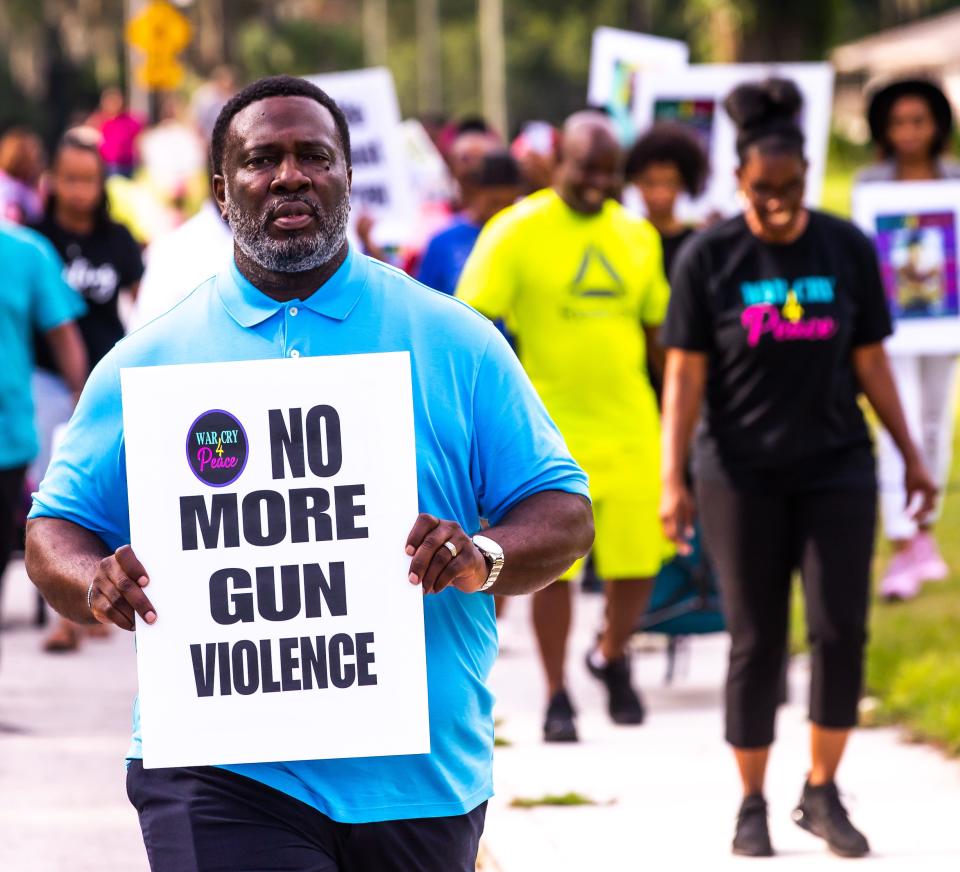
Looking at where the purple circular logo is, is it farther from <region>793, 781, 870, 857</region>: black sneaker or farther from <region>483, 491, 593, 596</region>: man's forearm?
<region>793, 781, 870, 857</region>: black sneaker

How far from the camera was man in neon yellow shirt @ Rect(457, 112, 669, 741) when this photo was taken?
793 centimetres

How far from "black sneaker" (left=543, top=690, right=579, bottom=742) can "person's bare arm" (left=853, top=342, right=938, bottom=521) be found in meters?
1.71

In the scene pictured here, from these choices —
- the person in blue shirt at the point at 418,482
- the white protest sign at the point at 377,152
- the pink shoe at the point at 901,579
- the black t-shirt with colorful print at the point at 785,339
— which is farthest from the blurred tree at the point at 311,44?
the person in blue shirt at the point at 418,482

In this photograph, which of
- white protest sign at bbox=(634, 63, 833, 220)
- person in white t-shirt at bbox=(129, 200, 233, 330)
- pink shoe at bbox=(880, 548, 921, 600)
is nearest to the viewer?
person in white t-shirt at bbox=(129, 200, 233, 330)

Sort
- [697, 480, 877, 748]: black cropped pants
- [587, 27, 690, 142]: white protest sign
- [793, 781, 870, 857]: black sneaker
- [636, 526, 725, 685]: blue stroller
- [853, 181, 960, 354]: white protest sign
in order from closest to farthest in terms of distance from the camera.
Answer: [697, 480, 877, 748]: black cropped pants → [793, 781, 870, 857]: black sneaker → [636, 526, 725, 685]: blue stroller → [853, 181, 960, 354]: white protest sign → [587, 27, 690, 142]: white protest sign

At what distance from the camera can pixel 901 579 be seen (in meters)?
10.3

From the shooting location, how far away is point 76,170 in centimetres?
1019

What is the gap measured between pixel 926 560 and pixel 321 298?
7.18m

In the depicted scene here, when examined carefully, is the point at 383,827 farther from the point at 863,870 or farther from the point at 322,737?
the point at 863,870

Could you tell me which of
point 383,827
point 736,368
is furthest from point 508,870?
point 383,827

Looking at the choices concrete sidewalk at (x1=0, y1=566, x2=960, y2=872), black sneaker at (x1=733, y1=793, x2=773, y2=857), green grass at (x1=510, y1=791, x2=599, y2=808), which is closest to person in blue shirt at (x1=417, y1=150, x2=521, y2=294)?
concrete sidewalk at (x1=0, y1=566, x2=960, y2=872)

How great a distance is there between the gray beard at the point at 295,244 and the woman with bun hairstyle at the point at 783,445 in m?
2.74

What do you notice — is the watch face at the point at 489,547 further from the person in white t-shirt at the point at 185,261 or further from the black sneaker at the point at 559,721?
the black sneaker at the point at 559,721

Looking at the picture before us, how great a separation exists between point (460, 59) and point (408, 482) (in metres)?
91.0
